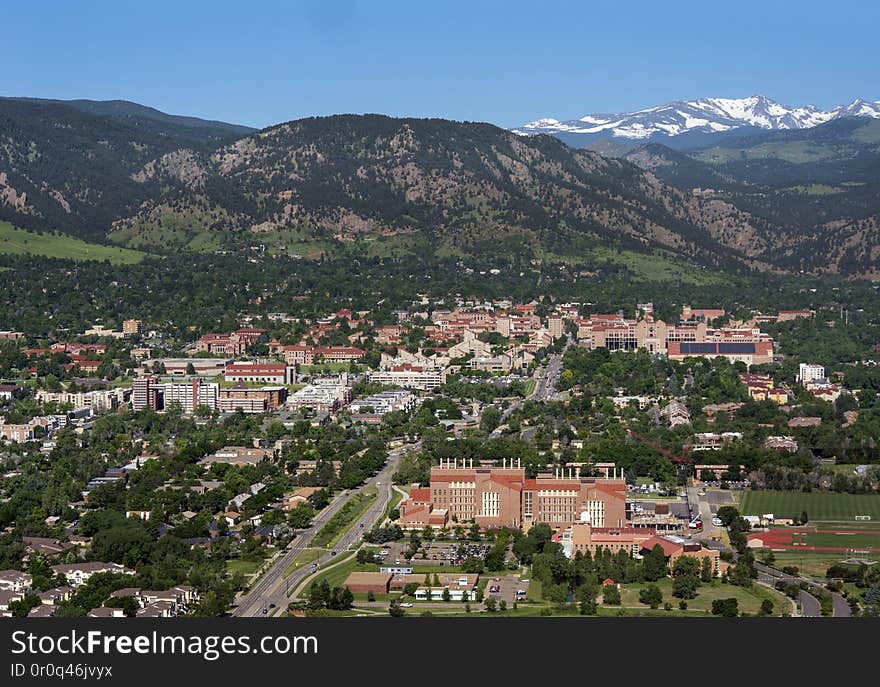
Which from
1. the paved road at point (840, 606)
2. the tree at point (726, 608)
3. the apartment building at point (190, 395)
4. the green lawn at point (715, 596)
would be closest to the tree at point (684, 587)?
the green lawn at point (715, 596)

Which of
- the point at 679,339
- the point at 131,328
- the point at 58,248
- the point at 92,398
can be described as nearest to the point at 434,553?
the point at 92,398

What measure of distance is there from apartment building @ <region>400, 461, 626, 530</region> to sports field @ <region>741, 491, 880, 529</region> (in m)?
5.24

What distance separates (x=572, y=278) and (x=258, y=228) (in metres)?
33.0

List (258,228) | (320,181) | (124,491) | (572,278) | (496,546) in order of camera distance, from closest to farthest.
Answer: (496,546) < (124,491) < (572,278) < (258,228) < (320,181)

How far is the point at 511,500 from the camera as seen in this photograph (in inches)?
2063

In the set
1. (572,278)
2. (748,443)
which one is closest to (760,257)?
(572,278)

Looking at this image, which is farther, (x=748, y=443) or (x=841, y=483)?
(x=748, y=443)

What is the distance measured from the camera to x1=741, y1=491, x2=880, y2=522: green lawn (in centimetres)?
5341

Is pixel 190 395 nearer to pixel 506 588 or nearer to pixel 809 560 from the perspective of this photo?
pixel 506 588

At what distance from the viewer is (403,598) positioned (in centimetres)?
4222

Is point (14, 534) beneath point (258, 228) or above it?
beneath

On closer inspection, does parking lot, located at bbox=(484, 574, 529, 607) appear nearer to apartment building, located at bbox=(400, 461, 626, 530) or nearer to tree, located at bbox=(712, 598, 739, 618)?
tree, located at bbox=(712, 598, 739, 618)

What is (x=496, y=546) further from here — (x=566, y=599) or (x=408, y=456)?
(x=408, y=456)

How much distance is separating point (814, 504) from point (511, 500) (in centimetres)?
1104
